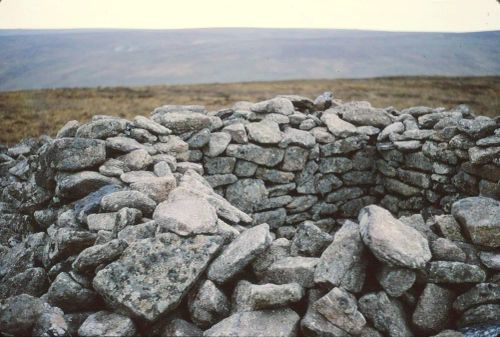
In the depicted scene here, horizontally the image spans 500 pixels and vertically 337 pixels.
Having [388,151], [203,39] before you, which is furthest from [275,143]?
[203,39]

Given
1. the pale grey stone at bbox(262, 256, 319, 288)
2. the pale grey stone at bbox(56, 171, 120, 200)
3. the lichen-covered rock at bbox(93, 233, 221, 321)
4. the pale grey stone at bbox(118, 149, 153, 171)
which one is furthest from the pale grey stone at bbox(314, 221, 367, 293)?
the pale grey stone at bbox(118, 149, 153, 171)

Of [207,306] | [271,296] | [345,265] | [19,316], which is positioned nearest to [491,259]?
[345,265]

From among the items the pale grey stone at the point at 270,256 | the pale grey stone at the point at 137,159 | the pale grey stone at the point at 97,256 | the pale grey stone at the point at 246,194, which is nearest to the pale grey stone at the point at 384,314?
the pale grey stone at the point at 270,256

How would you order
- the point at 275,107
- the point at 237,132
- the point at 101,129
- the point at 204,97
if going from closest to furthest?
the point at 101,129 < the point at 237,132 < the point at 275,107 < the point at 204,97

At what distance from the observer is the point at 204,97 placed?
3250cm

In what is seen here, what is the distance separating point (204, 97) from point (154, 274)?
3018 cm

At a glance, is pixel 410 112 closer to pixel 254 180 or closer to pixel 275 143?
pixel 275 143

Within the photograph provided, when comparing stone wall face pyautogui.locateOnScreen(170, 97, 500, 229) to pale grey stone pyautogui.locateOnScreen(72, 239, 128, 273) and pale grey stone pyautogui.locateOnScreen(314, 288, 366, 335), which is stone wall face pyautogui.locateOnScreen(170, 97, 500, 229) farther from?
pale grey stone pyautogui.locateOnScreen(314, 288, 366, 335)

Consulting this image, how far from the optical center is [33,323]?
3096 millimetres

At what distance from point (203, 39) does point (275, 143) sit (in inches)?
4494

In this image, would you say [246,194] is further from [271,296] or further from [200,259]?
[271,296]

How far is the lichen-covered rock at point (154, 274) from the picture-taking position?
125 inches

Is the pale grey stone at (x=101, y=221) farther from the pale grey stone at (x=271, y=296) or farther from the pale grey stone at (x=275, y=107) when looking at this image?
the pale grey stone at (x=275, y=107)

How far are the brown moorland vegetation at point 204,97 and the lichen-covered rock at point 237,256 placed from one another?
16.0 m
